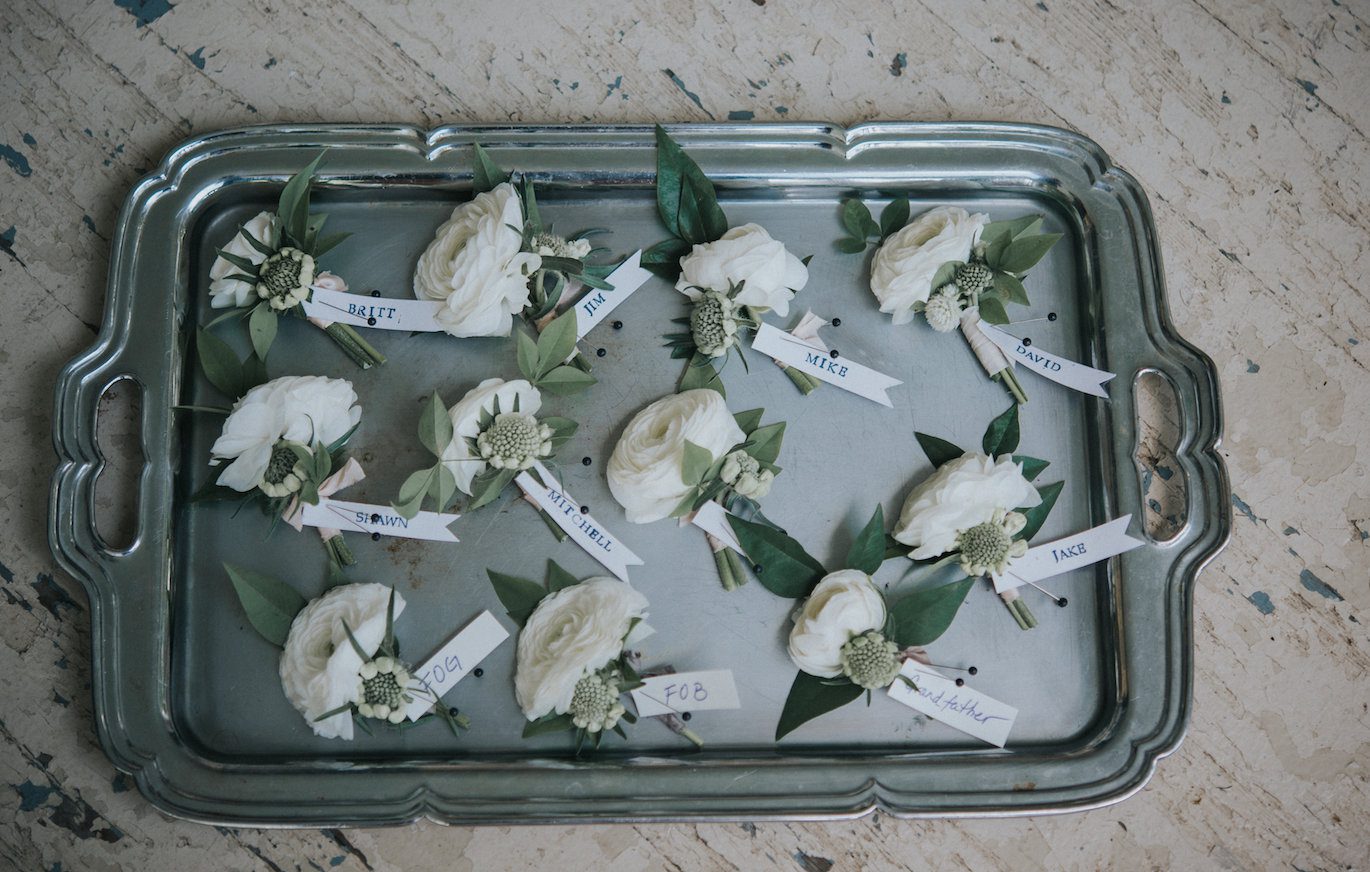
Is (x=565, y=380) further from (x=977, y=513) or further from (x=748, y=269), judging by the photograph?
(x=977, y=513)

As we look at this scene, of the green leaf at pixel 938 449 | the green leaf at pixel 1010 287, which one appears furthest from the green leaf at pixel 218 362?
the green leaf at pixel 1010 287

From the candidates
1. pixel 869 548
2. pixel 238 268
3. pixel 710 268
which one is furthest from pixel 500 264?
pixel 869 548

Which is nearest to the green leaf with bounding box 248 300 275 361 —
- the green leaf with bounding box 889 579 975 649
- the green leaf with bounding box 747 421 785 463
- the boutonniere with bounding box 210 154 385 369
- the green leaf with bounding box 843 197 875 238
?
the boutonniere with bounding box 210 154 385 369

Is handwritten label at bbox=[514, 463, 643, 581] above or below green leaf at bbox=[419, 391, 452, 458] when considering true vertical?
below

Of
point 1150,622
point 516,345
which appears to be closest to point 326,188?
point 516,345

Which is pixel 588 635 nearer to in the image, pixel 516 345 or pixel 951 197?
pixel 516 345

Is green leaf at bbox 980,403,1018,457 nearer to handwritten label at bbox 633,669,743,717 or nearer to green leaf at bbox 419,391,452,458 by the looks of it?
handwritten label at bbox 633,669,743,717
